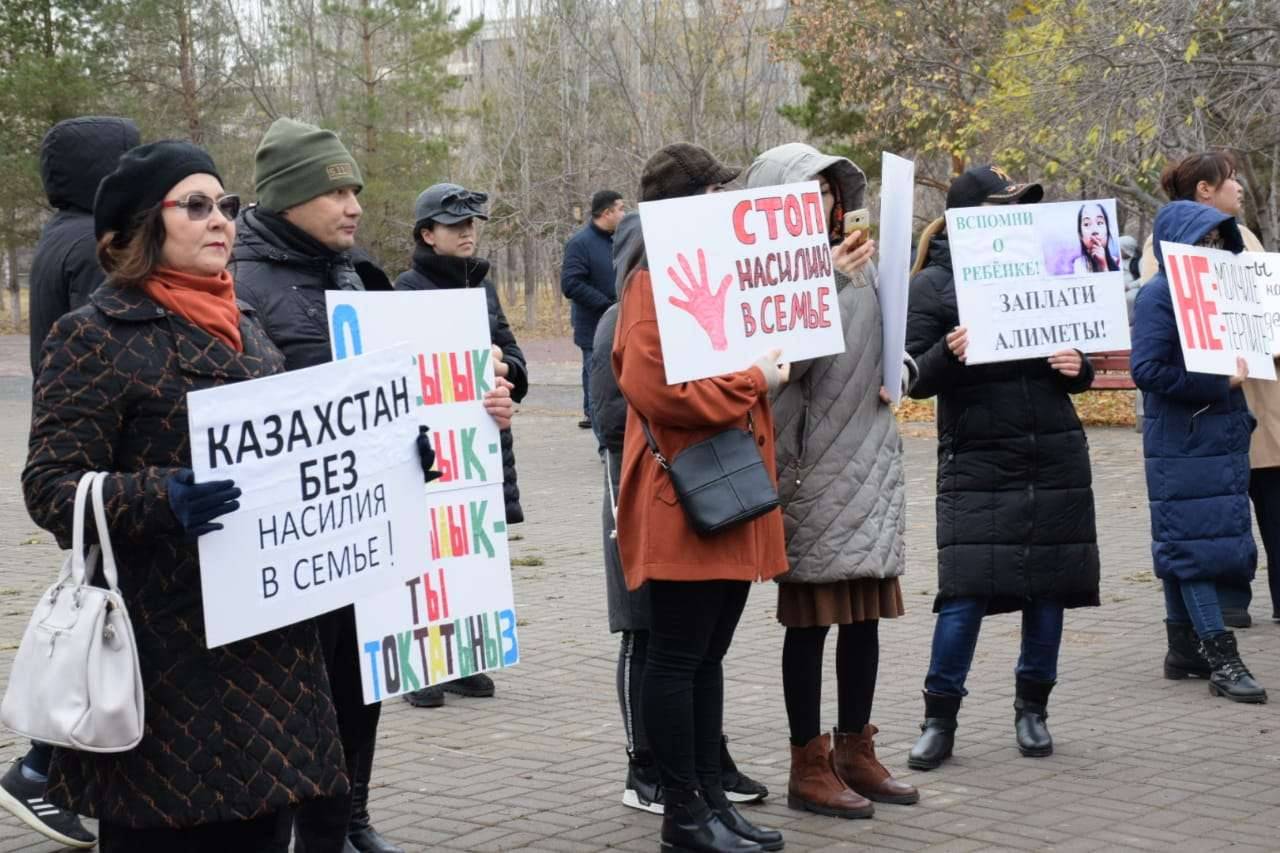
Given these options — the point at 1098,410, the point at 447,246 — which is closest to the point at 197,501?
the point at 447,246

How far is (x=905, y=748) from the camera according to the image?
6.07 m

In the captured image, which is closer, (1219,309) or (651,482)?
(651,482)

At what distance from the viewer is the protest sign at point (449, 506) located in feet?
14.8

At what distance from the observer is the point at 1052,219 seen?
6.12 metres

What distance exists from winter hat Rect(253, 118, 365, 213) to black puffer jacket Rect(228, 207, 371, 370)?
0.27 feet

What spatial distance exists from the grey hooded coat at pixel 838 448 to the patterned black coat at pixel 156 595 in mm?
2097

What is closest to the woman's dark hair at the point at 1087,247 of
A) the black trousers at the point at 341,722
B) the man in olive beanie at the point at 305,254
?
the man in olive beanie at the point at 305,254

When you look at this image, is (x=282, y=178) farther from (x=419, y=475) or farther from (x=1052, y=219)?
(x=1052, y=219)

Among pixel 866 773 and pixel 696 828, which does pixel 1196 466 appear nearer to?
pixel 866 773

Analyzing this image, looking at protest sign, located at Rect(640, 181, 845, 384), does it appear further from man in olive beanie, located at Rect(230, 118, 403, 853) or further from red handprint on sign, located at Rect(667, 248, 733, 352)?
man in olive beanie, located at Rect(230, 118, 403, 853)

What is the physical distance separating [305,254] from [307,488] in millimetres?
1244

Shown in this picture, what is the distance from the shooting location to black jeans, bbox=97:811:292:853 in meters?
3.43

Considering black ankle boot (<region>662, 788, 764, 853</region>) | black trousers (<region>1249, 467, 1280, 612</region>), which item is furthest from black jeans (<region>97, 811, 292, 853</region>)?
black trousers (<region>1249, 467, 1280, 612</region>)

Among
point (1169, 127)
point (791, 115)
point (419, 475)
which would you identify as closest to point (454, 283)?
point (419, 475)
